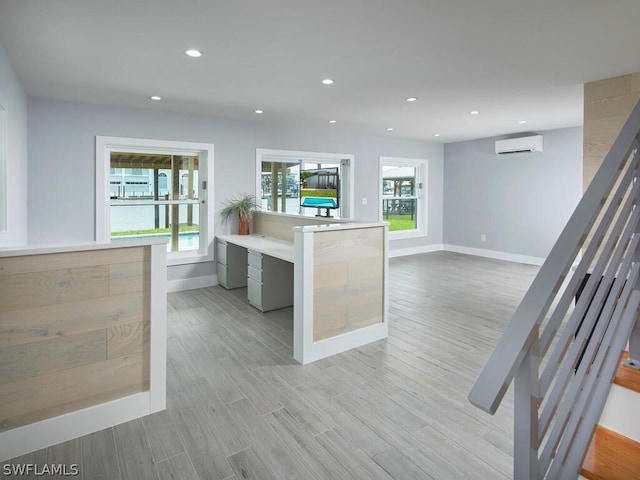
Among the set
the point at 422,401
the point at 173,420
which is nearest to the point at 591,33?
the point at 422,401

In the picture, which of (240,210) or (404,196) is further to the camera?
(404,196)

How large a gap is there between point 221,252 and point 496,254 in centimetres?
Answer: 517

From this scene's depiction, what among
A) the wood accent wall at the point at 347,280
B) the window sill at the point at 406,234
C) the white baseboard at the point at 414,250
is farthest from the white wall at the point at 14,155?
the window sill at the point at 406,234

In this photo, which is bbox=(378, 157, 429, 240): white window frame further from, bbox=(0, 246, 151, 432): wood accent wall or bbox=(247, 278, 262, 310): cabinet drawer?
bbox=(0, 246, 151, 432): wood accent wall

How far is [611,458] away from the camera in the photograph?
3.61 feet

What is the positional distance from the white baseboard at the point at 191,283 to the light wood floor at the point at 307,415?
1.35m

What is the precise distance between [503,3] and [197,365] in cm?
305

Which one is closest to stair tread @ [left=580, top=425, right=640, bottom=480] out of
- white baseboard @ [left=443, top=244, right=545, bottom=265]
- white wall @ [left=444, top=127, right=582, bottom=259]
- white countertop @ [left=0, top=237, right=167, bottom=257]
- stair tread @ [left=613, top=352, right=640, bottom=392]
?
stair tread @ [left=613, top=352, right=640, bottom=392]

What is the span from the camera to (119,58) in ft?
9.74

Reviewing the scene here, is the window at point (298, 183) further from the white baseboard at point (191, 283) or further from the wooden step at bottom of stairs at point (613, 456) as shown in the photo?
the wooden step at bottom of stairs at point (613, 456)

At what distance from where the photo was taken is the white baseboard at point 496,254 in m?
6.84

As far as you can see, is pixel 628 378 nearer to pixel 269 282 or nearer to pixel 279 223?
pixel 269 282

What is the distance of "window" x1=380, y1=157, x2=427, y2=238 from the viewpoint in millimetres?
7578

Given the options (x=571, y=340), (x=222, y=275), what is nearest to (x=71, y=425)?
(x=571, y=340)
